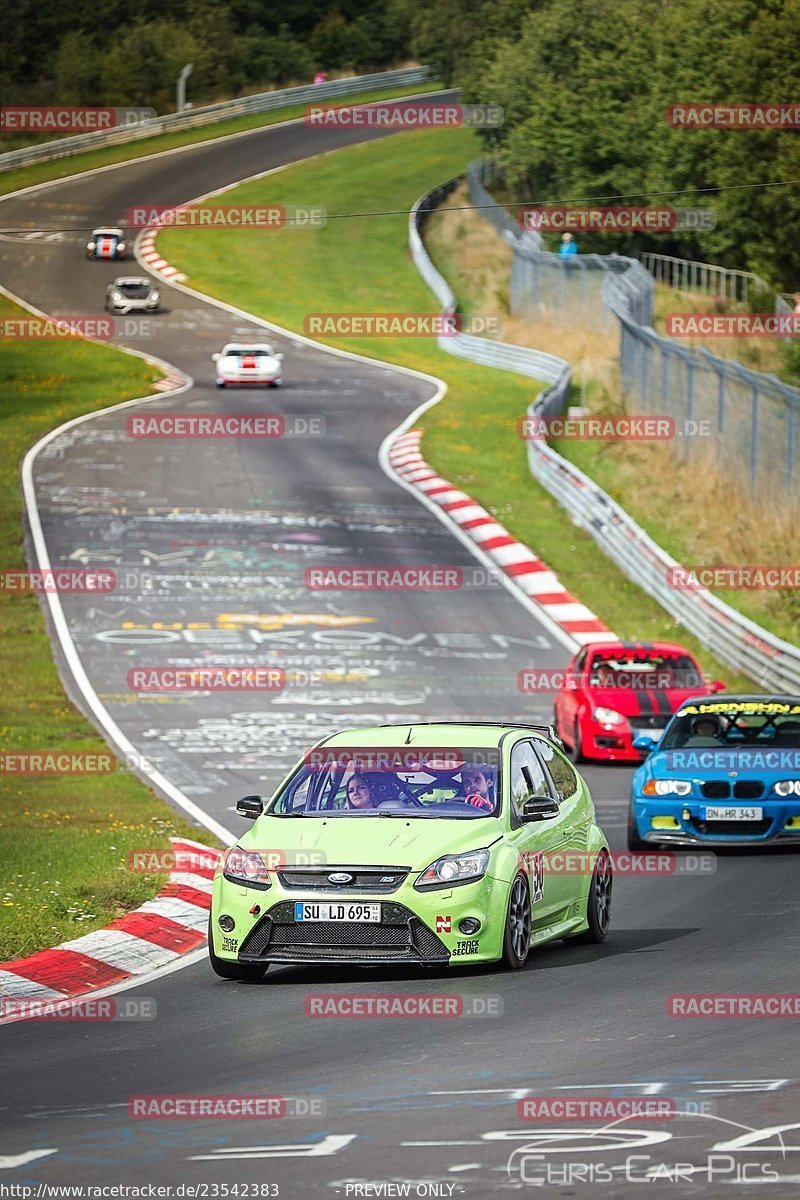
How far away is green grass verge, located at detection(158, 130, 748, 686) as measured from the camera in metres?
36.4

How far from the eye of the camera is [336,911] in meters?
11.7

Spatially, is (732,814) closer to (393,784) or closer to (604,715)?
(393,784)

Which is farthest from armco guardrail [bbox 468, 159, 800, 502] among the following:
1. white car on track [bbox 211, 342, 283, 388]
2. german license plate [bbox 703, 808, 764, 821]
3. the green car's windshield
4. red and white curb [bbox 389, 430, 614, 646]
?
the green car's windshield

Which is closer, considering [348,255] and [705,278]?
[705,278]

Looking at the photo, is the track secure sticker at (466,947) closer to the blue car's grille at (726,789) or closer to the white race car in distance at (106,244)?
the blue car's grille at (726,789)

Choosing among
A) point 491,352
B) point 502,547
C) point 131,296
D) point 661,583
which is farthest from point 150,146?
point 661,583

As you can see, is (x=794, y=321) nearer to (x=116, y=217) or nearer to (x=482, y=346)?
(x=482, y=346)

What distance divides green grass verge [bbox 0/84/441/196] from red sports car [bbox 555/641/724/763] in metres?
62.8

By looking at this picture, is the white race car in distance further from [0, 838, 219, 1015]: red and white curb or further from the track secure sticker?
the track secure sticker

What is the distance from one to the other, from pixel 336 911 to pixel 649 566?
23.1 metres

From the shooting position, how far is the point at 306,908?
38.4ft

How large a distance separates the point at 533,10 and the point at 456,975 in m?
77.8

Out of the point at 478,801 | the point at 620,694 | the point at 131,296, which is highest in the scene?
the point at 478,801

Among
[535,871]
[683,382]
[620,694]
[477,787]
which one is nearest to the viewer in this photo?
[535,871]
